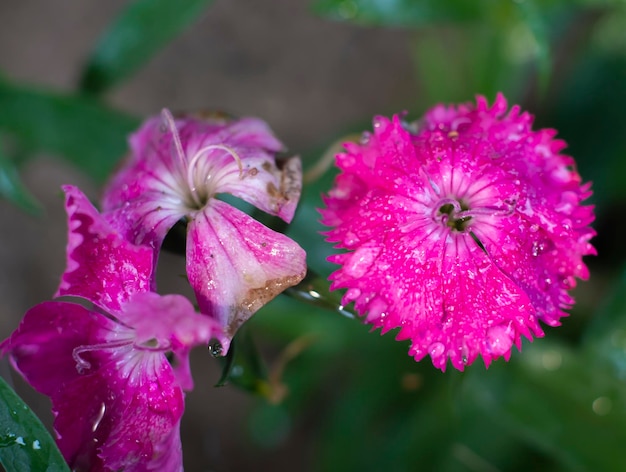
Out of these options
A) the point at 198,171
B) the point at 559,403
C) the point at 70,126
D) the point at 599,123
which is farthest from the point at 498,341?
the point at 599,123

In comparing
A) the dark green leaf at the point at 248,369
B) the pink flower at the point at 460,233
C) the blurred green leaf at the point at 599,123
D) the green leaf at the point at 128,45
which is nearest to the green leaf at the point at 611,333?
the blurred green leaf at the point at 599,123

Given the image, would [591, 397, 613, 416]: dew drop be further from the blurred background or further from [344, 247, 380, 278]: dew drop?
[344, 247, 380, 278]: dew drop

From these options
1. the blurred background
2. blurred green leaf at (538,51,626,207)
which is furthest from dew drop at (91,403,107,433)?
blurred green leaf at (538,51,626,207)

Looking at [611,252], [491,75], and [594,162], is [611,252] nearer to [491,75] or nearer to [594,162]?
[594,162]

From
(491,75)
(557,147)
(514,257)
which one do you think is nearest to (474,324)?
(514,257)

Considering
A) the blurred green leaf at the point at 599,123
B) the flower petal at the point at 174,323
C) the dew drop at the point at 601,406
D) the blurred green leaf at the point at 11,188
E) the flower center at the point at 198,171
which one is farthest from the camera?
the blurred green leaf at the point at 599,123

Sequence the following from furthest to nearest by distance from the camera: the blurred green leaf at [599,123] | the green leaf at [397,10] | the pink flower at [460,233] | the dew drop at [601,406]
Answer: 1. the blurred green leaf at [599,123]
2. the green leaf at [397,10]
3. the dew drop at [601,406]
4. the pink flower at [460,233]

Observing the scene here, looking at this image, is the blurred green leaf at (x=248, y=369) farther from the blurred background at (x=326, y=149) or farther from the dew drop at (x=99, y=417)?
the dew drop at (x=99, y=417)
